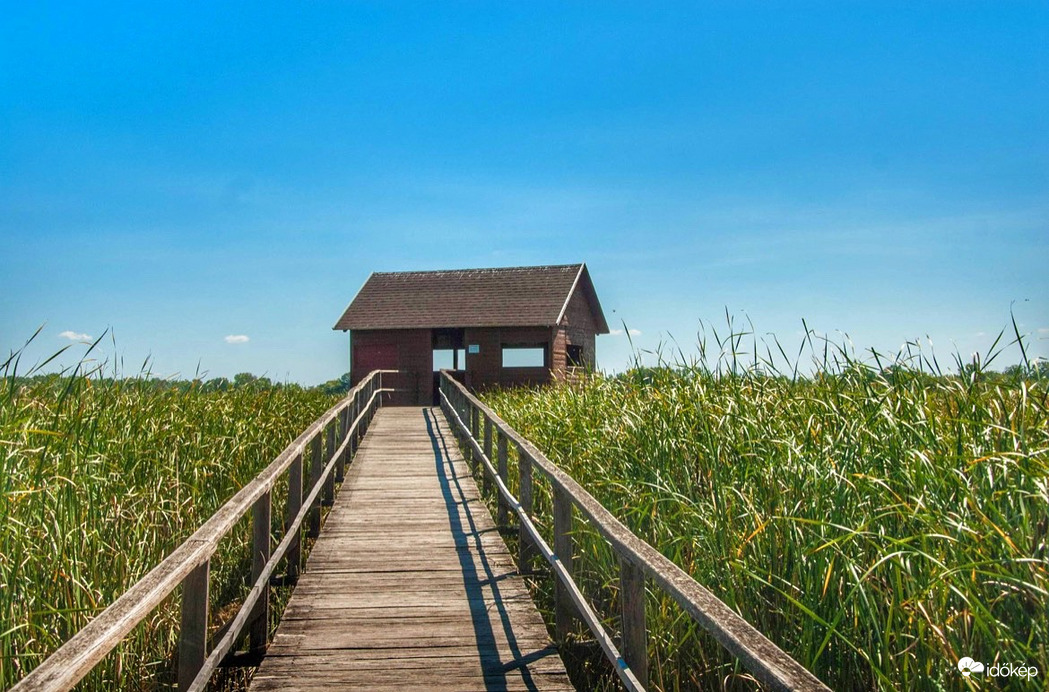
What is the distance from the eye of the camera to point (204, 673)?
3.10 m

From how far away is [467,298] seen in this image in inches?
960

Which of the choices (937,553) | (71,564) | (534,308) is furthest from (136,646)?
(534,308)

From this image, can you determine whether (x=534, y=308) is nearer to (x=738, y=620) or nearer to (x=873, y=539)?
(x=873, y=539)

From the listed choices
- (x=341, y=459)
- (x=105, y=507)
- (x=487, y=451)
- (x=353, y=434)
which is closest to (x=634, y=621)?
(x=105, y=507)

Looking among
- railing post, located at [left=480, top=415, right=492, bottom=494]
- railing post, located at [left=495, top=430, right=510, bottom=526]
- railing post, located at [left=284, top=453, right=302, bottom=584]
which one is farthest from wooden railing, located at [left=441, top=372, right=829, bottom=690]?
railing post, located at [left=480, top=415, right=492, bottom=494]

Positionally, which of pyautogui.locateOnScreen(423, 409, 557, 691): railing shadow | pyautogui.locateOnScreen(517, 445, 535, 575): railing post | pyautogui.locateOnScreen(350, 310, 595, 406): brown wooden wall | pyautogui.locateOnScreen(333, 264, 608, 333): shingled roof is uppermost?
pyautogui.locateOnScreen(333, 264, 608, 333): shingled roof

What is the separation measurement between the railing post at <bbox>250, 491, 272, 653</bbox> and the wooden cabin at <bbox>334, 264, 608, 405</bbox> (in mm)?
16953

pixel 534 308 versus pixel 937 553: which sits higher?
pixel 534 308

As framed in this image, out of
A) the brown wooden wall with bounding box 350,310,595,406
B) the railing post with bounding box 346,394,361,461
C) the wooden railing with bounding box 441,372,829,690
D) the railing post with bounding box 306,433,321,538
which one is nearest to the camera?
the wooden railing with bounding box 441,372,829,690

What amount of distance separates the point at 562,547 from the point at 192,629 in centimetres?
201

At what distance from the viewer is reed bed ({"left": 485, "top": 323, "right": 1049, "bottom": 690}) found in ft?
10.2

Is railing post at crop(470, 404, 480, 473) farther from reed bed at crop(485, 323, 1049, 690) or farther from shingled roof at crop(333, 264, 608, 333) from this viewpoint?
shingled roof at crop(333, 264, 608, 333)

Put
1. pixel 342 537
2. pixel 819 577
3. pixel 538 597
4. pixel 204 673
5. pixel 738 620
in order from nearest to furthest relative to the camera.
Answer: pixel 738 620
pixel 204 673
pixel 819 577
pixel 538 597
pixel 342 537

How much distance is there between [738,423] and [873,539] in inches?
74.4
